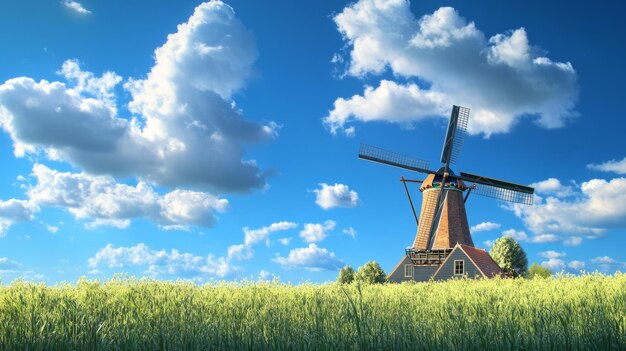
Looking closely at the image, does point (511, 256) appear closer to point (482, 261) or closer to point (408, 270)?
point (482, 261)

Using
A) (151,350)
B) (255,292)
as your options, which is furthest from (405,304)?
(151,350)

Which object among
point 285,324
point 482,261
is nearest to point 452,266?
point 482,261

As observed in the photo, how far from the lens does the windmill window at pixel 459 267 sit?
38062mm

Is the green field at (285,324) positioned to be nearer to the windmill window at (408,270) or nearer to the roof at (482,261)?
the roof at (482,261)

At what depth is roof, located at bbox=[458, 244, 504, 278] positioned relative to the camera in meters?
38.2

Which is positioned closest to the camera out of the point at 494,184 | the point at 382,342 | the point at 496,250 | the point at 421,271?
the point at 382,342

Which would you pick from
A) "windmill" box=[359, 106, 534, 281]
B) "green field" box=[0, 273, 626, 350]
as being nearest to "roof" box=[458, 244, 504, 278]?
"windmill" box=[359, 106, 534, 281]

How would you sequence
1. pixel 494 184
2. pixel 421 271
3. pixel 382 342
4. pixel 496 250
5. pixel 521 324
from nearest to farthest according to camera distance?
1. pixel 382 342
2. pixel 521 324
3. pixel 421 271
4. pixel 494 184
5. pixel 496 250

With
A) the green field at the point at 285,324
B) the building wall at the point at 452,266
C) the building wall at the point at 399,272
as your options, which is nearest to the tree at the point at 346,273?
the building wall at the point at 399,272

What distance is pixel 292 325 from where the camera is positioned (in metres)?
7.92

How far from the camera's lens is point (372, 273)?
147ft

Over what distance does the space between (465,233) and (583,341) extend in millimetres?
37493

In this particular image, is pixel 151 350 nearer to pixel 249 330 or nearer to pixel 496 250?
pixel 249 330

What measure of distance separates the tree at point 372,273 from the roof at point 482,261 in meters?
8.41
